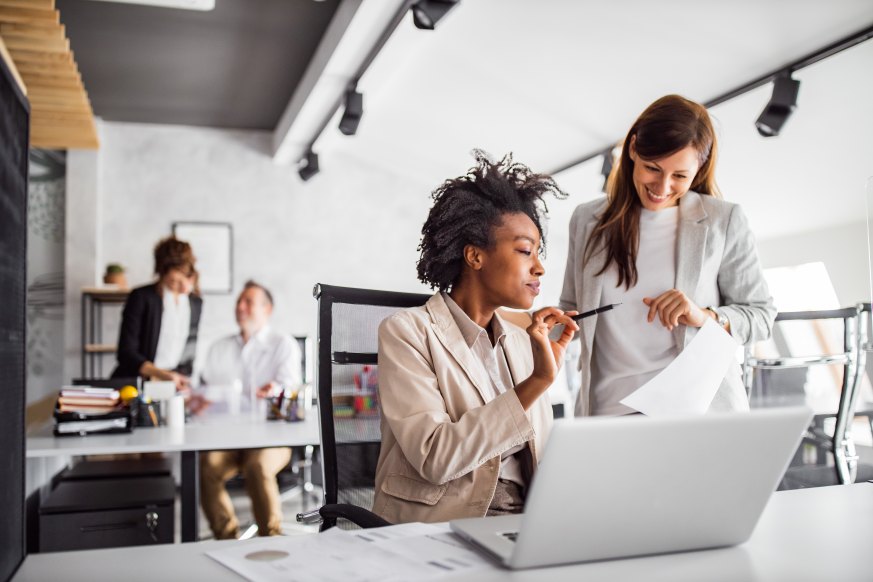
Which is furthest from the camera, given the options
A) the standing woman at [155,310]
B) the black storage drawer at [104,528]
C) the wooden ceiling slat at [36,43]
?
the standing woman at [155,310]

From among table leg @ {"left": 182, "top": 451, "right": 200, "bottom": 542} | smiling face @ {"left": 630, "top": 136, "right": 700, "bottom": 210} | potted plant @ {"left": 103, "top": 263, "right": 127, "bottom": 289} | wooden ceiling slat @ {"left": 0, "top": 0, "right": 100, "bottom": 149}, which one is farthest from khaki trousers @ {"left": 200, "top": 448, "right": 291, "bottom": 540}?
potted plant @ {"left": 103, "top": 263, "right": 127, "bottom": 289}

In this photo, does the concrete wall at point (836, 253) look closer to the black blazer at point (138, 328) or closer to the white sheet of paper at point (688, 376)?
the white sheet of paper at point (688, 376)

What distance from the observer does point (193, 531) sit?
242 cm

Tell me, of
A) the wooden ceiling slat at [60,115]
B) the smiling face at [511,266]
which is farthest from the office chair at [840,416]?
the wooden ceiling slat at [60,115]

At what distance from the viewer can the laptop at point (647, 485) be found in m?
0.76

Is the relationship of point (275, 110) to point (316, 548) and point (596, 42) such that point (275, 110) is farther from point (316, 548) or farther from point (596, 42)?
point (316, 548)

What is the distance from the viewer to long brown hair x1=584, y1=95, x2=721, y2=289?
1.55 m

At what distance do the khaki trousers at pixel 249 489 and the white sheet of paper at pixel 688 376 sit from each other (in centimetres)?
232

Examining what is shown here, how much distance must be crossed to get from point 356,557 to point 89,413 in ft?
7.53

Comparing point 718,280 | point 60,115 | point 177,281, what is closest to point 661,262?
point 718,280

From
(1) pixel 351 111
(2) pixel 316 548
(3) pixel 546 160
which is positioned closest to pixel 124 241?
(1) pixel 351 111

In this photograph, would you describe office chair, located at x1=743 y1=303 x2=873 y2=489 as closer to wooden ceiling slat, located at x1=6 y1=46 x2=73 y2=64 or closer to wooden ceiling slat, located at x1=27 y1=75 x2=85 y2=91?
wooden ceiling slat, located at x1=6 y1=46 x2=73 y2=64

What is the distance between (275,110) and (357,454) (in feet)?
16.0

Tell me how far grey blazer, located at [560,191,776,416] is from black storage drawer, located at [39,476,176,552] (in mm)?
1512
